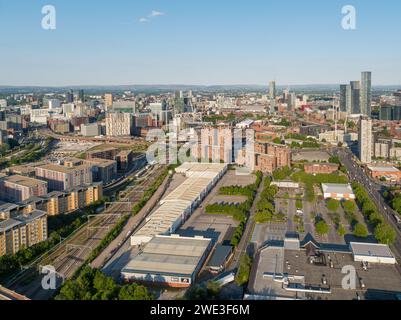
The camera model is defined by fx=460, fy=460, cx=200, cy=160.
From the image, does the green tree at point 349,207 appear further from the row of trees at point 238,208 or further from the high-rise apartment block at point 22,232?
the high-rise apartment block at point 22,232

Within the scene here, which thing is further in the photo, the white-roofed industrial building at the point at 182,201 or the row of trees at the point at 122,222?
the white-roofed industrial building at the point at 182,201

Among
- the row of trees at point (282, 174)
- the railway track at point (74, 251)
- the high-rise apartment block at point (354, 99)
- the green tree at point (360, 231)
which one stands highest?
the high-rise apartment block at point (354, 99)

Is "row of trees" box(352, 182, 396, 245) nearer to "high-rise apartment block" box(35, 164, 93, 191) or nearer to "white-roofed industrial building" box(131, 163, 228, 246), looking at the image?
"white-roofed industrial building" box(131, 163, 228, 246)

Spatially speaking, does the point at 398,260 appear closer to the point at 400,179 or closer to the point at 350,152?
the point at 400,179

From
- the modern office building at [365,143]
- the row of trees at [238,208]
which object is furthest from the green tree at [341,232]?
the modern office building at [365,143]

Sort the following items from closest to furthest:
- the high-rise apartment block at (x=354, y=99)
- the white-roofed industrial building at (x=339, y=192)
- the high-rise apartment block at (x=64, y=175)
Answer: the white-roofed industrial building at (x=339, y=192), the high-rise apartment block at (x=64, y=175), the high-rise apartment block at (x=354, y=99)

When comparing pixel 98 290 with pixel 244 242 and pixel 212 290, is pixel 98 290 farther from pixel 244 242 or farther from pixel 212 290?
pixel 244 242
